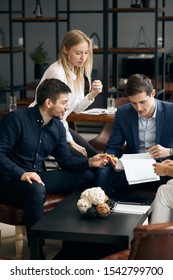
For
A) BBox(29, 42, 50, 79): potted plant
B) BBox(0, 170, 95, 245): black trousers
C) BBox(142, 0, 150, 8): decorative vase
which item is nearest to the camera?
BBox(0, 170, 95, 245): black trousers

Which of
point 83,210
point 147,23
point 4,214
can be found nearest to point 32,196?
point 4,214

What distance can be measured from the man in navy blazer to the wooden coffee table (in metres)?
0.80

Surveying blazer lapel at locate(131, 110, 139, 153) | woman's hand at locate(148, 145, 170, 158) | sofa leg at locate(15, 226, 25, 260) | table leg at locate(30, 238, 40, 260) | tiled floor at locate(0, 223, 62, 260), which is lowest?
tiled floor at locate(0, 223, 62, 260)

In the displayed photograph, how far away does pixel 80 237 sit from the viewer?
3.30 m

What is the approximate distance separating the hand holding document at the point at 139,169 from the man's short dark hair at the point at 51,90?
0.62 meters

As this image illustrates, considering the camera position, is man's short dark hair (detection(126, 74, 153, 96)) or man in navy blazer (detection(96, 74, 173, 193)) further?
man in navy blazer (detection(96, 74, 173, 193))

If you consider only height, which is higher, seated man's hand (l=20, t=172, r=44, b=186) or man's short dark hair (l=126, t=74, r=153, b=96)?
man's short dark hair (l=126, t=74, r=153, b=96)

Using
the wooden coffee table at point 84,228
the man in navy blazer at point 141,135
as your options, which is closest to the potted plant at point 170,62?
the man in navy blazer at point 141,135

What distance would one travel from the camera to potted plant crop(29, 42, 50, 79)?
10.3 metres

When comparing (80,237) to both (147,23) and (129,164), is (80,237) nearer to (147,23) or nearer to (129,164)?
(129,164)

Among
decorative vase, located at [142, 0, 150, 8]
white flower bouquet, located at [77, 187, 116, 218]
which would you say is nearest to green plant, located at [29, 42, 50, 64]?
decorative vase, located at [142, 0, 150, 8]

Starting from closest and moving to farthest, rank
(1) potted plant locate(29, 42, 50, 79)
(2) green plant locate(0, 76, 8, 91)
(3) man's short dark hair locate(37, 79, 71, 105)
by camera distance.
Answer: (3) man's short dark hair locate(37, 79, 71, 105), (2) green plant locate(0, 76, 8, 91), (1) potted plant locate(29, 42, 50, 79)

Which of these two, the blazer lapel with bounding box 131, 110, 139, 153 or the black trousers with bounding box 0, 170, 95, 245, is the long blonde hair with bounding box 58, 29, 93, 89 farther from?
the black trousers with bounding box 0, 170, 95, 245

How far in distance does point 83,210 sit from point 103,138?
274 centimetres
